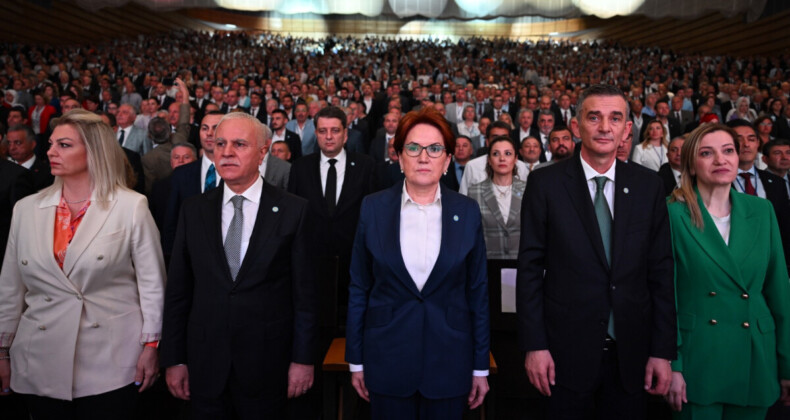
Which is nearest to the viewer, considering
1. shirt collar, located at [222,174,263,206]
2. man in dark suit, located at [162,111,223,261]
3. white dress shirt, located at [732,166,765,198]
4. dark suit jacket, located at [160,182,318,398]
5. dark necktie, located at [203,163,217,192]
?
dark suit jacket, located at [160,182,318,398]

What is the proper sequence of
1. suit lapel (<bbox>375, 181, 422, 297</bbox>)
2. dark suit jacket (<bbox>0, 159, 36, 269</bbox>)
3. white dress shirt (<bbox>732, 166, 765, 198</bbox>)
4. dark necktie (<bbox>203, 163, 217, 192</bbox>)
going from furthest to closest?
white dress shirt (<bbox>732, 166, 765, 198</bbox>) < dark necktie (<bbox>203, 163, 217, 192</bbox>) < dark suit jacket (<bbox>0, 159, 36, 269</bbox>) < suit lapel (<bbox>375, 181, 422, 297</bbox>)

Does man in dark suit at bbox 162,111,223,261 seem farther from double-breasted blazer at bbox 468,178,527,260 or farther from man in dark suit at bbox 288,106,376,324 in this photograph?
double-breasted blazer at bbox 468,178,527,260

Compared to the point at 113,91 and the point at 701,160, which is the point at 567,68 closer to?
the point at 113,91

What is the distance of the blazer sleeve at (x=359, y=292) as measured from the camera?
1610mm

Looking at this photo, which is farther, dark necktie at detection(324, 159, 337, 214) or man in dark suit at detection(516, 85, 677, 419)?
dark necktie at detection(324, 159, 337, 214)

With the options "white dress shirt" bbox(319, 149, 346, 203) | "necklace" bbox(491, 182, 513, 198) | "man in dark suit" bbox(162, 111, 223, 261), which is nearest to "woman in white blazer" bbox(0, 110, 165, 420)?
"man in dark suit" bbox(162, 111, 223, 261)

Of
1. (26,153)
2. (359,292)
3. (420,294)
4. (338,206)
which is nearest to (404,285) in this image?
(420,294)

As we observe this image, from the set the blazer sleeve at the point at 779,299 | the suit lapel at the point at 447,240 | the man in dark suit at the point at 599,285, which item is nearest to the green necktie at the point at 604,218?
the man in dark suit at the point at 599,285

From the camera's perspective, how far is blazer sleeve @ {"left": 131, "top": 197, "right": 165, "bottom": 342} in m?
1.71

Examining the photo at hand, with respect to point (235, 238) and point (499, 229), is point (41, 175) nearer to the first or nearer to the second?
point (235, 238)

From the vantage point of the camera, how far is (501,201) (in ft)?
10.8

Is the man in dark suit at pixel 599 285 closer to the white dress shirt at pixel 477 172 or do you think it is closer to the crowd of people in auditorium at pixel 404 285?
the crowd of people in auditorium at pixel 404 285

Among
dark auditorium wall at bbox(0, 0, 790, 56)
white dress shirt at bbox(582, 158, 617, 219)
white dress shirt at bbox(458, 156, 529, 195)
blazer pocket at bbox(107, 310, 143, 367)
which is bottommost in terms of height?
blazer pocket at bbox(107, 310, 143, 367)

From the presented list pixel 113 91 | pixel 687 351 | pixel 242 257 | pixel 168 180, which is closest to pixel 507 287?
pixel 687 351
